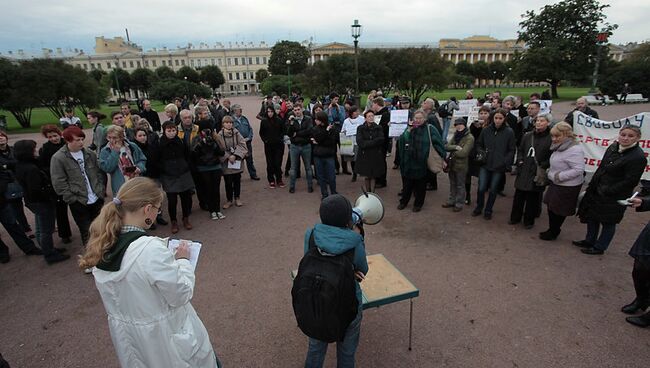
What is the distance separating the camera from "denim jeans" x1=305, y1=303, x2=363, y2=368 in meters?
2.48

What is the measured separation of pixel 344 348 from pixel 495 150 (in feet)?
15.4

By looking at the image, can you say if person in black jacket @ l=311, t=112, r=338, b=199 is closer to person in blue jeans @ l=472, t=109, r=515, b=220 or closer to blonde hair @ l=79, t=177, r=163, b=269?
person in blue jeans @ l=472, t=109, r=515, b=220

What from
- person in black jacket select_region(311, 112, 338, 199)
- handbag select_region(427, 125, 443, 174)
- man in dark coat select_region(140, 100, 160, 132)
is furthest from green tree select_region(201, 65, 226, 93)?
handbag select_region(427, 125, 443, 174)

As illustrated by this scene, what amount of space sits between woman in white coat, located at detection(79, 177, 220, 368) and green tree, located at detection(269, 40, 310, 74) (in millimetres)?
78292

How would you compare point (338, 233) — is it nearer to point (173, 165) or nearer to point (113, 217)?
point (113, 217)

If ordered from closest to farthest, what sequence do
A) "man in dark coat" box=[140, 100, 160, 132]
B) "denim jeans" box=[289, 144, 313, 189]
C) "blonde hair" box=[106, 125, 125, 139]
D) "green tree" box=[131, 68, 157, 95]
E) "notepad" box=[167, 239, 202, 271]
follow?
"notepad" box=[167, 239, 202, 271], "blonde hair" box=[106, 125, 125, 139], "denim jeans" box=[289, 144, 313, 189], "man in dark coat" box=[140, 100, 160, 132], "green tree" box=[131, 68, 157, 95]

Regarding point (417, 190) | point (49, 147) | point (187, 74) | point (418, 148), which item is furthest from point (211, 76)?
point (418, 148)

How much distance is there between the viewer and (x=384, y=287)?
10.2ft

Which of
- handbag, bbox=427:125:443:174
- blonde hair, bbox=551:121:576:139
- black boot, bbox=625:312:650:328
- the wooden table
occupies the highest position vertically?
blonde hair, bbox=551:121:576:139

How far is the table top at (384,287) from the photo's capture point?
115 inches

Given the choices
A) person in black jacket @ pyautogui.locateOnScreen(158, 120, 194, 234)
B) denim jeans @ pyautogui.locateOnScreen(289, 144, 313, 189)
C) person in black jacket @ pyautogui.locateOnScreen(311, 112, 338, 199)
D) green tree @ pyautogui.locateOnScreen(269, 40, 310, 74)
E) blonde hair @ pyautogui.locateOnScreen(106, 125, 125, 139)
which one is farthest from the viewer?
green tree @ pyautogui.locateOnScreen(269, 40, 310, 74)

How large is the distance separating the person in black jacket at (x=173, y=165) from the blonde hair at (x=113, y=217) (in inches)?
158

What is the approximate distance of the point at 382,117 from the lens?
8.85m

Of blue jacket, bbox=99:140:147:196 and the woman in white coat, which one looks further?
blue jacket, bbox=99:140:147:196
